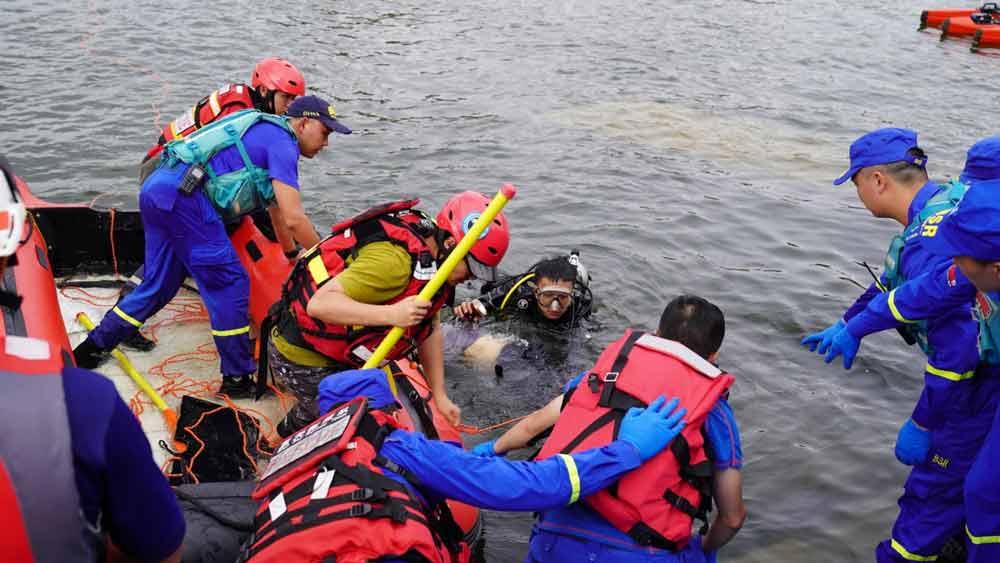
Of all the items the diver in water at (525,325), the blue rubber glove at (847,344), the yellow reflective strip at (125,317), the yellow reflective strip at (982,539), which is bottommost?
the diver in water at (525,325)

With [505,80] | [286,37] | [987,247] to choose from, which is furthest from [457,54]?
[987,247]

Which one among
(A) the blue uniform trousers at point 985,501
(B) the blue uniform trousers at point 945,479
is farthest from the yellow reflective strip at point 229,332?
(A) the blue uniform trousers at point 985,501

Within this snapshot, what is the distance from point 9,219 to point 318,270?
2.67 m

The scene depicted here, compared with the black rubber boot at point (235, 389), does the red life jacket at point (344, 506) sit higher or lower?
higher

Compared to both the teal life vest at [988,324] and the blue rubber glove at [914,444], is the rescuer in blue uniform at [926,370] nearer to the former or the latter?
the blue rubber glove at [914,444]

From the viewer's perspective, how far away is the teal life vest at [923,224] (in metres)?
4.20

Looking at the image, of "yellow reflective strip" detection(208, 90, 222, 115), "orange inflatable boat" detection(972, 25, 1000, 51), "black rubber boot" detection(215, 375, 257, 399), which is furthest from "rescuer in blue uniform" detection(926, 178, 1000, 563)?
"orange inflatable boat" detection(972, 25, 1000, 51)

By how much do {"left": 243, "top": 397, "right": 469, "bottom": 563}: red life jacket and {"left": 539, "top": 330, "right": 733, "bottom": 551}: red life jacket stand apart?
66 centimetres

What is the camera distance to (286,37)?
17.1 m

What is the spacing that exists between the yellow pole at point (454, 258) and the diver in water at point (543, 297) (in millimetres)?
2067

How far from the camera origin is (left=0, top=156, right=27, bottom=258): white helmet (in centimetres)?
186

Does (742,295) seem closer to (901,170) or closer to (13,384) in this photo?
(901,170)

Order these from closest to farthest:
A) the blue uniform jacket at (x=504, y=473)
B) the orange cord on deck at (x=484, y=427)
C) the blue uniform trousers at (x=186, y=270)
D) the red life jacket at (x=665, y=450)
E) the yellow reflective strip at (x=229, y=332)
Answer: the blue uniform jacket at (x=504, y=473)
the red life jacket at (x=665, y=450)
the blue uniform trousers at (x=186, y=270)
the yellow reflective strip at (x=229, y=332)
the orange cord on deck at (x=484, y=427)

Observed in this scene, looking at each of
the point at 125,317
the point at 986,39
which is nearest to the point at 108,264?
the point at 125,317
